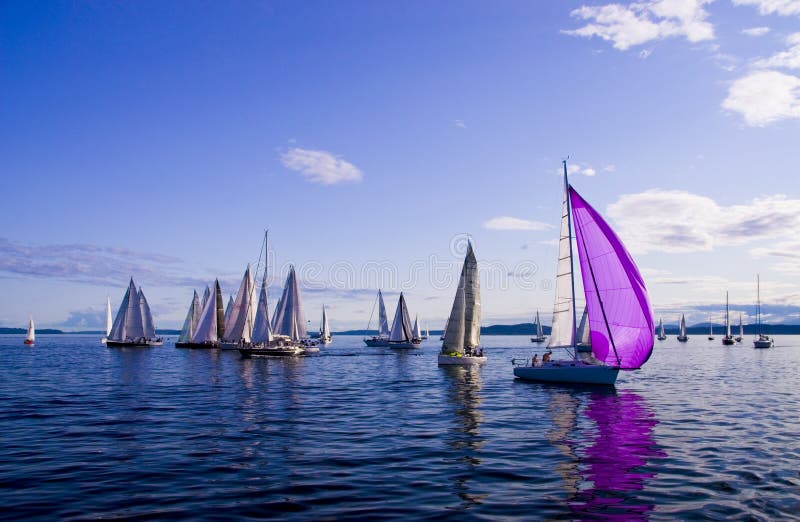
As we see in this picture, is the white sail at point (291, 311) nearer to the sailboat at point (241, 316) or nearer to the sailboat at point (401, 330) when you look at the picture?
the sailboat at point (241, 316)

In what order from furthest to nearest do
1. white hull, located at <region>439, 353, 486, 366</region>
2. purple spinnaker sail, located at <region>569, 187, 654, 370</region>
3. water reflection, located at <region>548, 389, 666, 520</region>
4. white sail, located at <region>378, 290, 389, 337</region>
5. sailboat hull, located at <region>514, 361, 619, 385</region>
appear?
white sail, located at <region>378, 290, 389, 337</region> → white hull, located at <region>439, 353, 486, 366</region> → sailboat hull, located at <region>514, 361, 619, 385</region> → purple spinnaker sail, located at <region>569, 187, 654, 370</region> → water reflection, located at <region>548, 389, 666, 520</region>

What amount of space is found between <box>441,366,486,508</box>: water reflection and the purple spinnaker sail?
8.82 meters

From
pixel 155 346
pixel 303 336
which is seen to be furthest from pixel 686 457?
pixel 155 346

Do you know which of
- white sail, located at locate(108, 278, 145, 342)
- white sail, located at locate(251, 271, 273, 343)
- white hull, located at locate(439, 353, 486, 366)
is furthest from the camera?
white sail, located at locate(108, 278, 145, 342)

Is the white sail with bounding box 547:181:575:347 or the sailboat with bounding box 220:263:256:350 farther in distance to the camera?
the sailboat with bounding box 220:263:256:350

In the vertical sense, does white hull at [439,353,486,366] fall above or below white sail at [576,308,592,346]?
below

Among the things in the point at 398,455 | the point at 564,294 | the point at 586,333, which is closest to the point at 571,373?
the point at 564,294

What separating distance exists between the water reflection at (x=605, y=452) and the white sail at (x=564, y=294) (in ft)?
24.8

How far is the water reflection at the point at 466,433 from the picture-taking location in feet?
45.7

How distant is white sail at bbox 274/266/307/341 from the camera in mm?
81188

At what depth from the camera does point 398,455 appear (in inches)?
691

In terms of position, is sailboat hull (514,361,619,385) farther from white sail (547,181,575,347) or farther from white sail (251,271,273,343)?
white sail (251,271,273,343)

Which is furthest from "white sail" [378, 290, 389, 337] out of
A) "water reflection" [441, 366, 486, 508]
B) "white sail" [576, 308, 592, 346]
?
"water reflection" [441, 366, 486, 508]

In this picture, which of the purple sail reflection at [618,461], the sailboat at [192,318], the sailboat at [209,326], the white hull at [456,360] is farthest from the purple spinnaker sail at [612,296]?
the sailboat at [192,318]
